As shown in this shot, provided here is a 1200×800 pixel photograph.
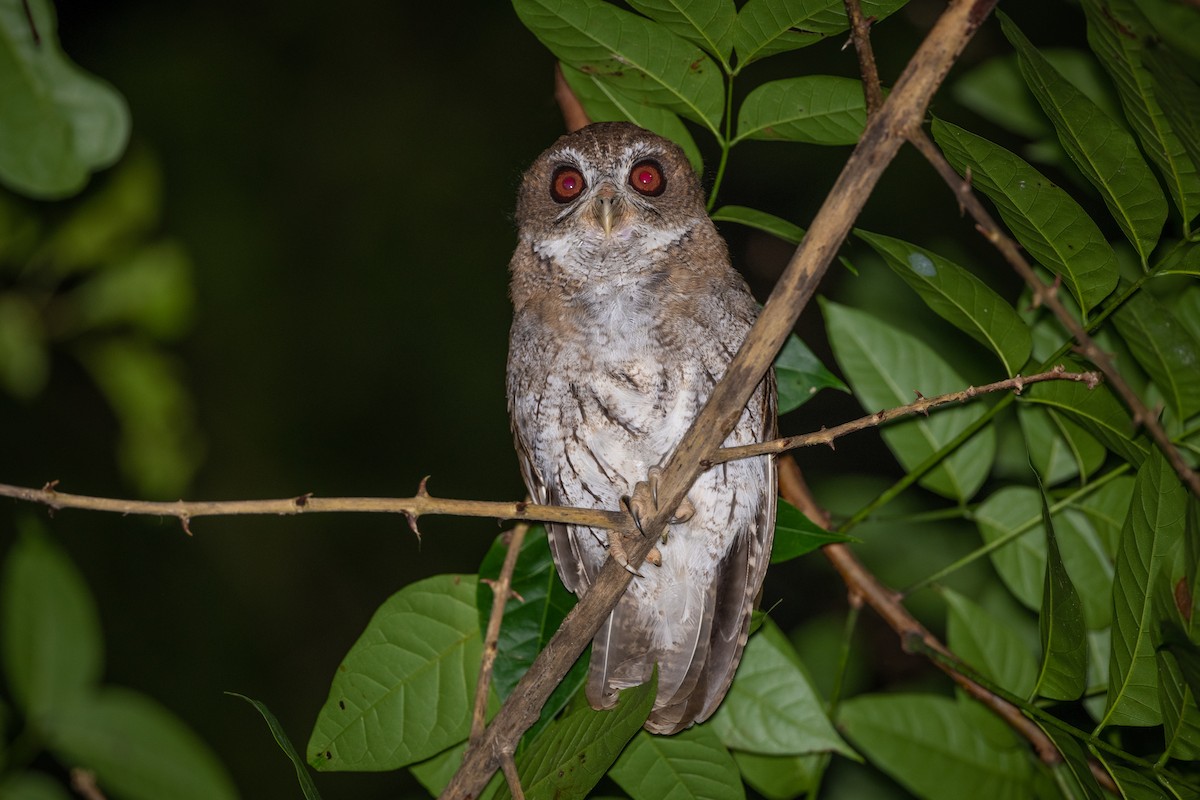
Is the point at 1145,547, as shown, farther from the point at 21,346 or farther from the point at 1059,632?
the point at 21,346

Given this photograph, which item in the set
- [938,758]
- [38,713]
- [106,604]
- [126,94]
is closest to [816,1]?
[938,758]

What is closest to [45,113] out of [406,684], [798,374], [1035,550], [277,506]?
[277,506]

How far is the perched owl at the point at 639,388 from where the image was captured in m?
2.22

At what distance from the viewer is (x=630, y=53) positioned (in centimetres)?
199

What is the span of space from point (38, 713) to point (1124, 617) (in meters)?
1.94

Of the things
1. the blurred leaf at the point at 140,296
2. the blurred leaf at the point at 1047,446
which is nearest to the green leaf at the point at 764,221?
the blurred leaf at the point at 1047,446

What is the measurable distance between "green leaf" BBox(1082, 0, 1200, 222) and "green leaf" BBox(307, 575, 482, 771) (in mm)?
1428

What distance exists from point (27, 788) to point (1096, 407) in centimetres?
212

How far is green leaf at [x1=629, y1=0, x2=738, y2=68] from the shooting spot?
1.85 metres

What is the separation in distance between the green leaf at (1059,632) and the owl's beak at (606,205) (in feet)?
3.92

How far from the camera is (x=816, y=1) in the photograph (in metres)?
1.75

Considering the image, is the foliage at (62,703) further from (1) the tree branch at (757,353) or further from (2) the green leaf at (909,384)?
(2) the green leaf at (909,384)

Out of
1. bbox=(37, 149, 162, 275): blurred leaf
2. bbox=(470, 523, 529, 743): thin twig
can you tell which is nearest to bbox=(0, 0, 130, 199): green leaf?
bbox=(37, 149, 162, 275): blurred leaf

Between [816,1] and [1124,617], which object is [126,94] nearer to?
[816,1]
